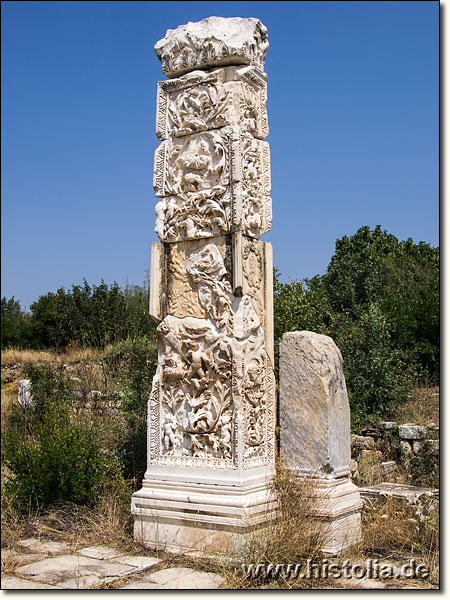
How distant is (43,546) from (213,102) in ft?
13.6

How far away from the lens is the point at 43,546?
555 centimetres

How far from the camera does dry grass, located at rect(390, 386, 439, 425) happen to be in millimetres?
10602

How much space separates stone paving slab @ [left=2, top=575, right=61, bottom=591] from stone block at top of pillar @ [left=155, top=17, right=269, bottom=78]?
453 cm

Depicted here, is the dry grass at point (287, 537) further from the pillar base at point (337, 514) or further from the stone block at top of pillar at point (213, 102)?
the stone block at top of pillar at point (213, 102)

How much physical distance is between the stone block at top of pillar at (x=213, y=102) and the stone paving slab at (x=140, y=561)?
3.72 meters

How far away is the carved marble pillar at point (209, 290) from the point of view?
5.52m

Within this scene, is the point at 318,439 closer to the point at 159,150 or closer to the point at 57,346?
the point at 159,150

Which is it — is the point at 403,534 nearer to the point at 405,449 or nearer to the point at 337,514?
the point at 337,514

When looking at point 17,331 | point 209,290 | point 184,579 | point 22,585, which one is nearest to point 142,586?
point 184,579

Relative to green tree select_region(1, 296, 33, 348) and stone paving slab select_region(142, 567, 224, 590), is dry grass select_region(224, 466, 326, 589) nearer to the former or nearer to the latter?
stone paving slab select_region(142, 567, 224, 590)

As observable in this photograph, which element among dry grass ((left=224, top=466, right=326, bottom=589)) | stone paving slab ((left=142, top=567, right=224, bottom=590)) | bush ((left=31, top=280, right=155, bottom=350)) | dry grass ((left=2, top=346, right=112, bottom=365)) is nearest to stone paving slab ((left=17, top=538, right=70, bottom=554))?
stone paving slab ((left=142, top=567, right=224, bottom=590))

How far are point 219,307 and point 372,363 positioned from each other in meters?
6.06

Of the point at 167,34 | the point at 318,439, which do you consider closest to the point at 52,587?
the point at 318,439

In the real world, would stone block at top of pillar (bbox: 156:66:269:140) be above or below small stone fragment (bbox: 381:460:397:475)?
above
